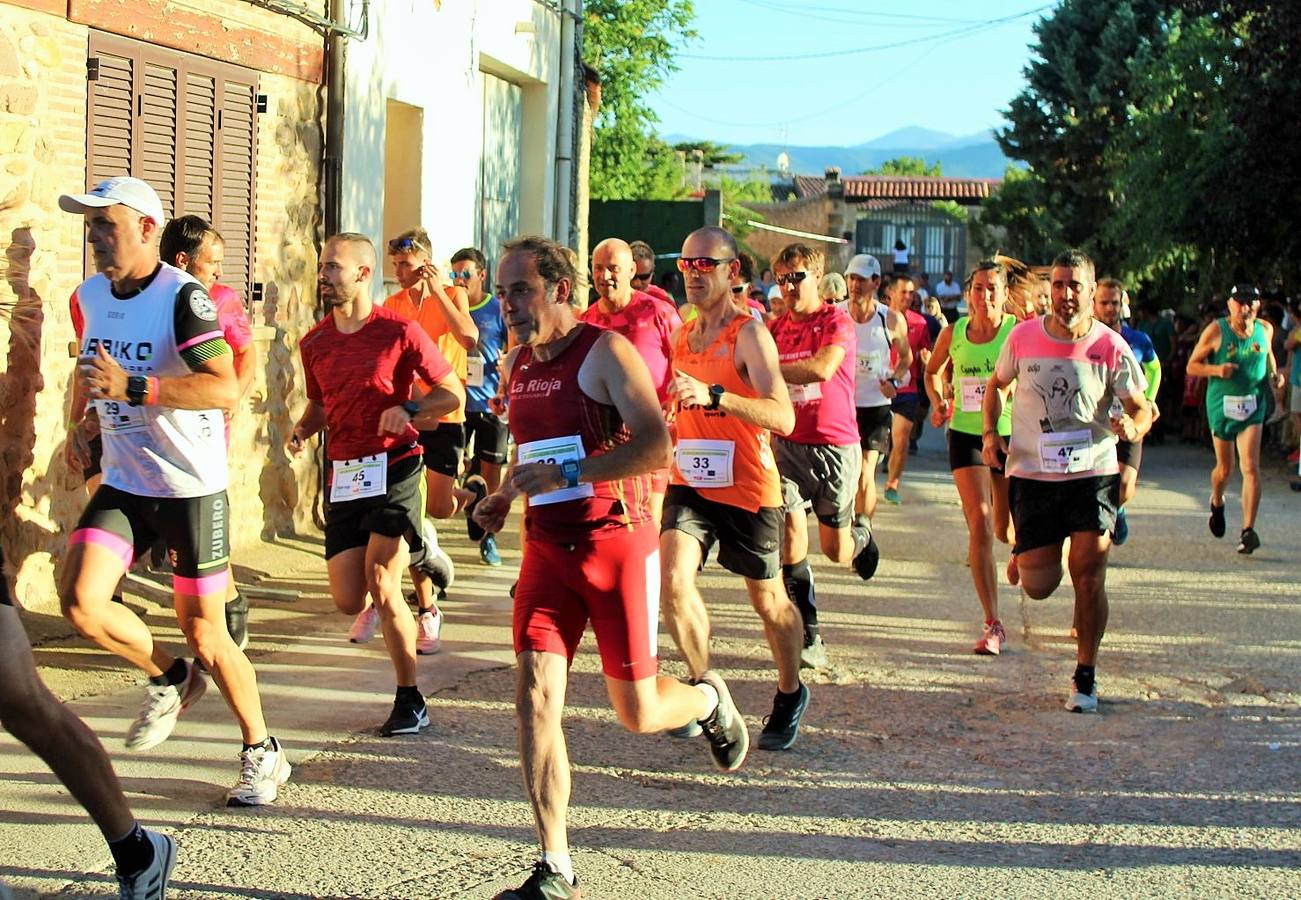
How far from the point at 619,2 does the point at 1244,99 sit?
12.8 meters

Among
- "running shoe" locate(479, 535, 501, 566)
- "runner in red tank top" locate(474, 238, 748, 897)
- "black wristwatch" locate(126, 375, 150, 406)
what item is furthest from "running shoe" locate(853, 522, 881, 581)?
"black wristwatch" locate(126, 375, 150, 406)

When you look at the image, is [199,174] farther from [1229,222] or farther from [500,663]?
[1229,222]

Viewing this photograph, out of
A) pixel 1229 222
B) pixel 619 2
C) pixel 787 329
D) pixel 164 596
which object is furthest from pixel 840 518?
pixel 619 2

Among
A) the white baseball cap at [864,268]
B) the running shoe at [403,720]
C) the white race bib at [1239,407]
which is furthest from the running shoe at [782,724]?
the white race bib at [1239,407]

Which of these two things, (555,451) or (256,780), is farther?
(256,780)

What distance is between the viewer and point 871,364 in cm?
1221

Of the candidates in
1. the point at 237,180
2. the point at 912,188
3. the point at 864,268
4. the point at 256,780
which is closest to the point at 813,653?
the point at 256,780

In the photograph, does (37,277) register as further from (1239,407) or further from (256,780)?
(1239,407)

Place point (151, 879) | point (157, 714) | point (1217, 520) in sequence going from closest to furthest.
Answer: point (151, 879) → point (157, 714) → point (1217, 520)

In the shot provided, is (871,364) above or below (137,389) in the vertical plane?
above

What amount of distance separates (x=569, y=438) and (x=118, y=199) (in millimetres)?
1774

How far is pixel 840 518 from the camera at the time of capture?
880cm

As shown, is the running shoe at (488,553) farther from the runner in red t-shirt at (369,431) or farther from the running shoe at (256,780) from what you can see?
the running shoe at (256,780)

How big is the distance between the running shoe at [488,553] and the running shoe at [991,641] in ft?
11.7
